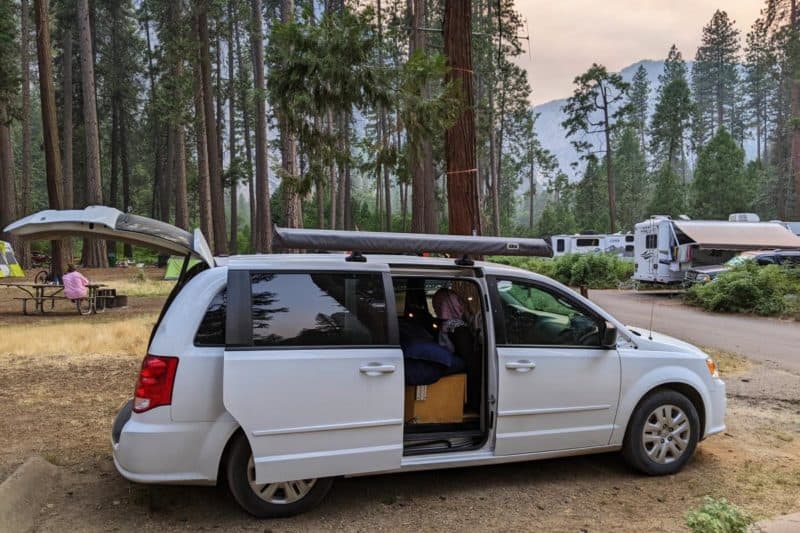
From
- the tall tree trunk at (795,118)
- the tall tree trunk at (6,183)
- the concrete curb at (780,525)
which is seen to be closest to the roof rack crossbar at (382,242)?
the concrete curb at (780,525)

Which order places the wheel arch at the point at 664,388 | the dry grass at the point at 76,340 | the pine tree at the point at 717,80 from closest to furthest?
the wheel arch at the point at 664,388 → the dry grass at the point at 76,340 → the pine tree at the point at 717,80

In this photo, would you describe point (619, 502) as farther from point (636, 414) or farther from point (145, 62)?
point (145, 62)

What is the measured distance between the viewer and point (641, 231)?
21.6 meters

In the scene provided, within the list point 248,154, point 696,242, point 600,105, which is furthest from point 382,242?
point 248,154

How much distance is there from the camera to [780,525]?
339 centimetres

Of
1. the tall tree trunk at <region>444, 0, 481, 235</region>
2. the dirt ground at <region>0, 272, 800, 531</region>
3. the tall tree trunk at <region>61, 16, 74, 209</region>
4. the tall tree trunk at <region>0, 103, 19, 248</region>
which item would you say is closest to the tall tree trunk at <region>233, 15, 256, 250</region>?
the tall tree trunk at <region>61, 16, 74, 209</region>

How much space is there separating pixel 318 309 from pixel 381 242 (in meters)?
0.67

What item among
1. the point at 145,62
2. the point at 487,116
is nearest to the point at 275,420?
the point at 487,116

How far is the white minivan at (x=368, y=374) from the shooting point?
372 cm

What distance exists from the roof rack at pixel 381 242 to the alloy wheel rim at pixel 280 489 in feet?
4.91

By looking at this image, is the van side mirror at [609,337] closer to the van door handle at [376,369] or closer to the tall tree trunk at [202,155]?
the van door handle at [376,369]

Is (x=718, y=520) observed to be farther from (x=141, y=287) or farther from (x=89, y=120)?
(x=89, y=120)

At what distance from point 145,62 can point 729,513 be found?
46.0 metres

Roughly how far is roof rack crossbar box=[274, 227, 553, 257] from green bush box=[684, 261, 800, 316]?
1363 cm
